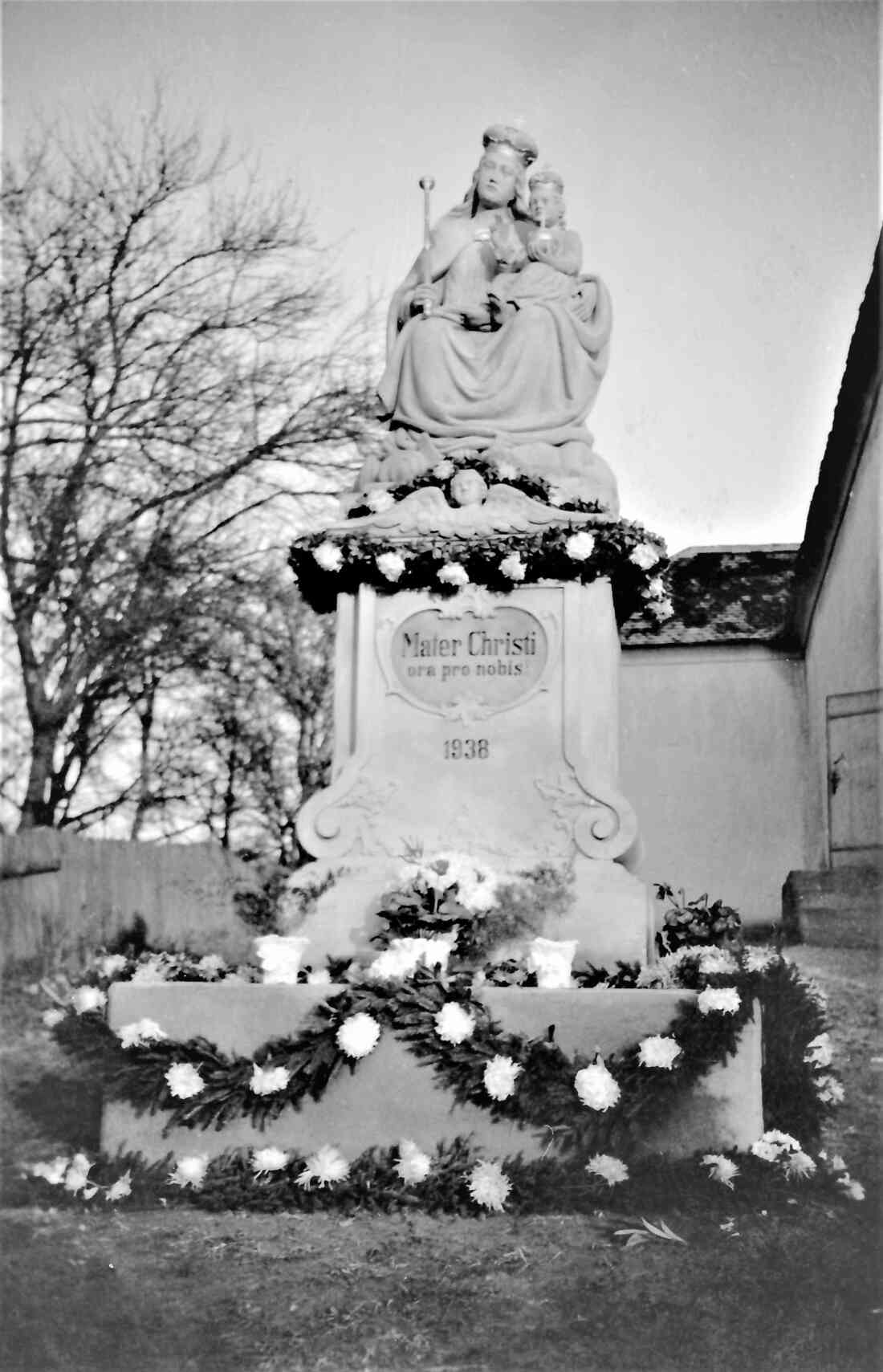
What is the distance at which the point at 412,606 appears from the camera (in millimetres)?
7672

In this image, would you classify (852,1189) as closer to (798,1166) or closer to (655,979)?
(798,1166)

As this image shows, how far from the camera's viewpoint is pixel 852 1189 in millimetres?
5461

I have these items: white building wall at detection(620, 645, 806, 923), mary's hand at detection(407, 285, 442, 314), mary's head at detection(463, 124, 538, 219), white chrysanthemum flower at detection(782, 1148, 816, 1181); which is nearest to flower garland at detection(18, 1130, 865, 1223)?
white chrysanthemum flower at detection(782, 1148, 816, 1181)

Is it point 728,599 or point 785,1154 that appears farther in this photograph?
point 728,599

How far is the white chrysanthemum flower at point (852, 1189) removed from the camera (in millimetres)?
5424

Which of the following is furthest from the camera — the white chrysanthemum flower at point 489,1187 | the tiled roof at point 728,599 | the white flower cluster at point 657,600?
the tiled roof at point 728,599

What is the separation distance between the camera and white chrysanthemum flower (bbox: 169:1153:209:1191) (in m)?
5.47

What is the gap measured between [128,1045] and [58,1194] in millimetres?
592

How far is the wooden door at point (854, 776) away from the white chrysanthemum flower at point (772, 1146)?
10.3 m

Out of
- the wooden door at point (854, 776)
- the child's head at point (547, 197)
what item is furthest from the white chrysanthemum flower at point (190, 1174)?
the wooden door at point (854, 776)

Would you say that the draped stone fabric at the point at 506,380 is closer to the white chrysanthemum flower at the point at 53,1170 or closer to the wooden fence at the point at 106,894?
the white chrysanthemum flower at the point at 53,1170

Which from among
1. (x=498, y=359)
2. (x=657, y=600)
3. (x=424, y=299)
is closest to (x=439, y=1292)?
(x=657, y=600)

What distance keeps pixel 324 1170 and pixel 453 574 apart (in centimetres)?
319

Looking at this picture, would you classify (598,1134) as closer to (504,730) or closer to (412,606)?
(504,730)
